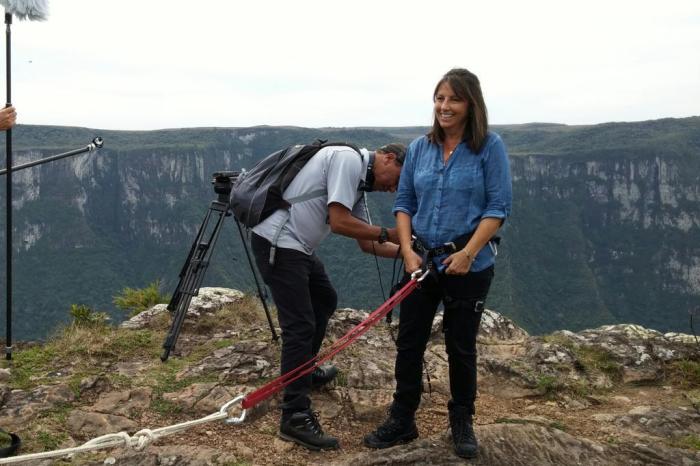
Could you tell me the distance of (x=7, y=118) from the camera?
486 centimetres

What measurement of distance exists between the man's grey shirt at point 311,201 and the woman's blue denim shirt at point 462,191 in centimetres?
47

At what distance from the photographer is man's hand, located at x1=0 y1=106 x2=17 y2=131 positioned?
4.82 metres

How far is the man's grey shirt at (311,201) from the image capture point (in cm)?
417

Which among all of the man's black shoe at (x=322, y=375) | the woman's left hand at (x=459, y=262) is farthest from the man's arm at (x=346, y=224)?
the man's black shoe at (x=322, y=375)

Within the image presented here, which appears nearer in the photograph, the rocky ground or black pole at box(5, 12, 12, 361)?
the rocky ground

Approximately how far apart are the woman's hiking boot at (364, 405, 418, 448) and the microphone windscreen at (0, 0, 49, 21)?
4.71 meters

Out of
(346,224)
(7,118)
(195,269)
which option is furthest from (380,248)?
(7,118)

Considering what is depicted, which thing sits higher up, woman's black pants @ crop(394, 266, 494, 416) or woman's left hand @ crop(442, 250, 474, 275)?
woman's left hand @ crop(442, 250, 474, 275)

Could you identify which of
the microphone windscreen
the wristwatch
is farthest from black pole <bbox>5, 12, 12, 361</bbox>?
the wristwatch

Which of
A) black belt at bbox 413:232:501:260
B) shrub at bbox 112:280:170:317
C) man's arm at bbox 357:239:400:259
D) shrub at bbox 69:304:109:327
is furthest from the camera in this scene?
shrub at bbox 112:280:170:317

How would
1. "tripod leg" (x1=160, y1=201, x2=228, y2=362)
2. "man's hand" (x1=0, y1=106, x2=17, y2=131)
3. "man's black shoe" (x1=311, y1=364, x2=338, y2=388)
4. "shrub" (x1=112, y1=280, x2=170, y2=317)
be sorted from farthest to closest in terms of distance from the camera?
"shrub" (x1=112, y1=280, x2=170, y2=317) < "tripod leg" (x1=160, y1=201, x2=228, y2=362) < "man's black shoe" (x1=311, y1=364, x2=338, y2=388) < "man's hand" (x1=0, y1=106, x2=17, y2=131)

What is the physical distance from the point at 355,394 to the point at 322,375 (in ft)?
1.01

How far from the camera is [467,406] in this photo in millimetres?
4047

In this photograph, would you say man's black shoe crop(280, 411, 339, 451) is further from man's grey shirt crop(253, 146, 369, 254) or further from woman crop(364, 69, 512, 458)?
man's grey shirt crop(253, 146, 369, 254)
